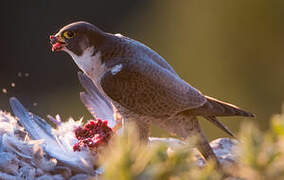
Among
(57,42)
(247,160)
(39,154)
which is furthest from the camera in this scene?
(57,42)

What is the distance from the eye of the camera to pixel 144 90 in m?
1.68

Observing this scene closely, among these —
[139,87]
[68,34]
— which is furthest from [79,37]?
[139,87]

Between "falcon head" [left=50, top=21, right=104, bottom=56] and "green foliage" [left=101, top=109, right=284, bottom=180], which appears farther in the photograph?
"falcon head" [left=50, top=21, right=104, bottom=56]

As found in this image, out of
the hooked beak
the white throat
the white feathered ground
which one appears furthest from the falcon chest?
the white feathered ground

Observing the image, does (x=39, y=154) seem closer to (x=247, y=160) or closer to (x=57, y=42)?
(x=57, y=42)

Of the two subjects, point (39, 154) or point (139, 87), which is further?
point (139, 87)

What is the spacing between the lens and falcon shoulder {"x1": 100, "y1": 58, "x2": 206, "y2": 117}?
1.67 m

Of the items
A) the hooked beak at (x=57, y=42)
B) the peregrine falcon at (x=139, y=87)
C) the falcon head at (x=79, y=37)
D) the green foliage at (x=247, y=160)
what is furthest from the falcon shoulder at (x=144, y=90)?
the green foliage at (x=247, y=160)

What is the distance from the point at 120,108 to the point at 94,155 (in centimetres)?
37

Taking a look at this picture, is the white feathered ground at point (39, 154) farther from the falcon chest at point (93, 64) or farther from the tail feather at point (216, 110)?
the tail feather at point (216, 110)

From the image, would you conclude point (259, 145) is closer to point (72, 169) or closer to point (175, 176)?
point (175, 176)

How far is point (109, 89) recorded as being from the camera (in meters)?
1.68

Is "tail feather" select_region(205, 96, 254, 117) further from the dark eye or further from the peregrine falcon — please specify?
the dark eye

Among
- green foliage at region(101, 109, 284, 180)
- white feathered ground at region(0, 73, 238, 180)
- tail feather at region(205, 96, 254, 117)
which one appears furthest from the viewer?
tail feather at region(205, 96, 254, 117)
